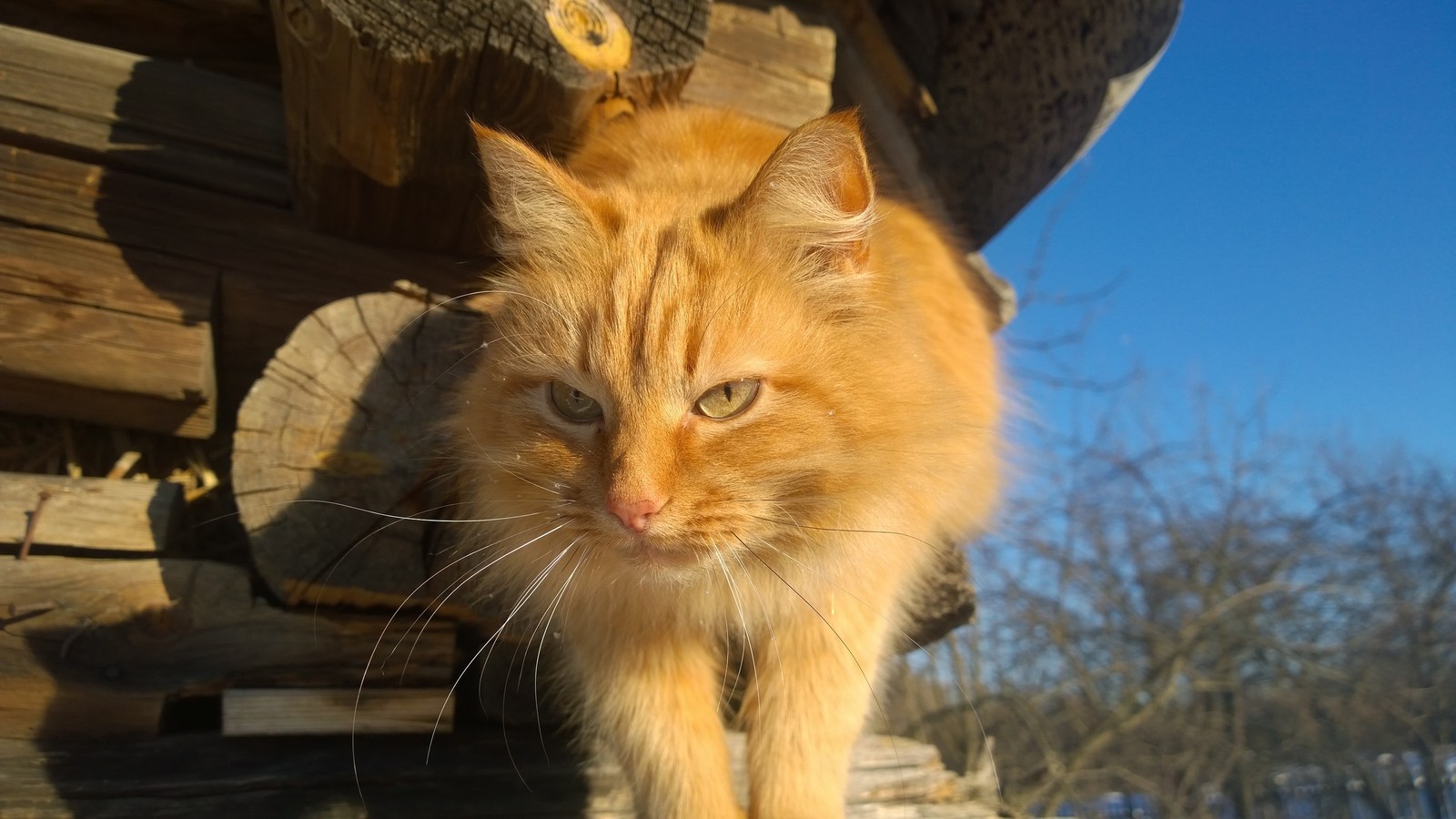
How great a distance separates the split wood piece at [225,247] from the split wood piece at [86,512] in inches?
20.0

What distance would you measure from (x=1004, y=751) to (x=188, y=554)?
25.7 ft

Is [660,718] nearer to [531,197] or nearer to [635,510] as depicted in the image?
[635,510]

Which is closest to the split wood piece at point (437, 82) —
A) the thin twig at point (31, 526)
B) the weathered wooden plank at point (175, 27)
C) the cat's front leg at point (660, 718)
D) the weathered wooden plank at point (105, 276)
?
the weathered wooden plank at point (105, 276)

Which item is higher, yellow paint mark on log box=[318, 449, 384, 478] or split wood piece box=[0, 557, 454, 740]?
yellow paint mark on log box=[318, 449, 384, 478]

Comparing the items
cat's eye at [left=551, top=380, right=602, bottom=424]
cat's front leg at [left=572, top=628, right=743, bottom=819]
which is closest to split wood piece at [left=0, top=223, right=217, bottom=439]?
cat's eye at [left=551, top=380, right=602, bottom=424]

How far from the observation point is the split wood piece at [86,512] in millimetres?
1866

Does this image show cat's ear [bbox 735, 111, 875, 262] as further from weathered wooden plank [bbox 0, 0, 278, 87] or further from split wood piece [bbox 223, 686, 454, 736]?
weathered wooden plank [bbox 0, 0, 278, 87]

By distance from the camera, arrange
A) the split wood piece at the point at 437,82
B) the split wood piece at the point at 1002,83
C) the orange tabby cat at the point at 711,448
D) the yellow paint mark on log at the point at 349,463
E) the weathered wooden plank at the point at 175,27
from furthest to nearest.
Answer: the split wood piece at the point at 1002,83, the weathered wooden plank at the point at 175,27, the yellow paint mark on log at the point at 349,463, the split wood piece at the point at 437,82, the orange tabby cat at the point at 711,448

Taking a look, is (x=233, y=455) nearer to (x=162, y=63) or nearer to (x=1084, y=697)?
(x=162, y=63)

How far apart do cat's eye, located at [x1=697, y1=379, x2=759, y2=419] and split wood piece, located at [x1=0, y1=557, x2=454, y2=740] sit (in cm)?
90

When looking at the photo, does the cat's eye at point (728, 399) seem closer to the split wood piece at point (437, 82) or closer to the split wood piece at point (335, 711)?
the split wood piece at point (437, 82)

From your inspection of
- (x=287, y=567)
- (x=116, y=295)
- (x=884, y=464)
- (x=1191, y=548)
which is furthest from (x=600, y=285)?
(x=1191, y=548)

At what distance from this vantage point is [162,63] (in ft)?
7.63

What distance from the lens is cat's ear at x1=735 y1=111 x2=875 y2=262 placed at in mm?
1521
